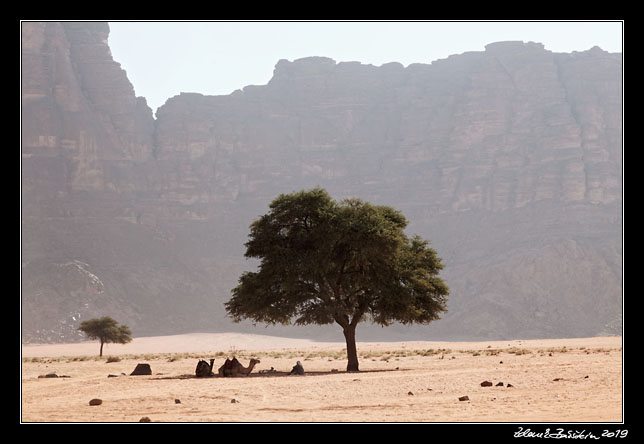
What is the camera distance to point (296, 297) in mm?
32625

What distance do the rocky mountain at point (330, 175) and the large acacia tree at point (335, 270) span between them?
89628 mm

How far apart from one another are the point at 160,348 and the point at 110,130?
65959mm

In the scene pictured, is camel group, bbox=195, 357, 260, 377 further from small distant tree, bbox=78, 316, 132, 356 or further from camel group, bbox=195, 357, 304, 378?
small distant tree, bbox=78, 316, 132, 356

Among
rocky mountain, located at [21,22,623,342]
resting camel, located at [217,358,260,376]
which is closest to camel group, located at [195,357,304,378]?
resting camel, located at [217,358,260,376]

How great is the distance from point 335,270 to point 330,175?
132 metres

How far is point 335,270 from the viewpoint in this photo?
107 feet

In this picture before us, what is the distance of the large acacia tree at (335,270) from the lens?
31875 mm

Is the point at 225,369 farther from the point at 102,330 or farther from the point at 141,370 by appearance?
the point at 102,330

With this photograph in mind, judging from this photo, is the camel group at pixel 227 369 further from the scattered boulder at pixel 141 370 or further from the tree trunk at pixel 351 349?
the scattered boulder at pixel 141 370

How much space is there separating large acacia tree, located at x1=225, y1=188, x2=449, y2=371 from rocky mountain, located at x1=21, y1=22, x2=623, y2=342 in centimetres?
8963

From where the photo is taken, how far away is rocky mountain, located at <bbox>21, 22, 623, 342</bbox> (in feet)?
422

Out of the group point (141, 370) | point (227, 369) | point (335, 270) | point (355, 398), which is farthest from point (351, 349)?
point (355, 398)

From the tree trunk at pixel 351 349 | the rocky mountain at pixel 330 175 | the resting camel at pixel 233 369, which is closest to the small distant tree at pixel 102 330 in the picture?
the resting camel at pixel 233 369

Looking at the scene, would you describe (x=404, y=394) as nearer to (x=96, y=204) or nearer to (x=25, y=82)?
(x=96, y=204)
